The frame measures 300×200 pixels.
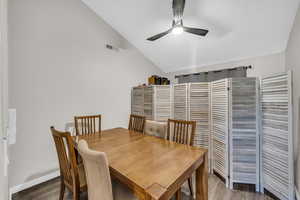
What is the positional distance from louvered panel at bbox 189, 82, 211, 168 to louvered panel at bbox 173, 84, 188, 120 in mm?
118

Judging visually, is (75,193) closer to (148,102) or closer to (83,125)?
(83,125)

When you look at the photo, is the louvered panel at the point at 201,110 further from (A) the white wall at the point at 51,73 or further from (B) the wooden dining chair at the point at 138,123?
(A) the white wall at the point at 51,73

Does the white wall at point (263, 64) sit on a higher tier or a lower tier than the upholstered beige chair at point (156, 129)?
higher

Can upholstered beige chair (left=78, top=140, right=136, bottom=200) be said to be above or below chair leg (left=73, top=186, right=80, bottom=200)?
above

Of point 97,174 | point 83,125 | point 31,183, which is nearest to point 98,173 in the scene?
point 97,174

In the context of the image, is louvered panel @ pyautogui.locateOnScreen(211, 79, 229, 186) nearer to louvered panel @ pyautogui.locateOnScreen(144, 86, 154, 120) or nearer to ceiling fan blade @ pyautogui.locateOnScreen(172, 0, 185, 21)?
ceiling fan blade @ pyautogui.locateOnScreen(172, 0, 185, 21)

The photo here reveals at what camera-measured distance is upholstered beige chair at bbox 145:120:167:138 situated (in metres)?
1.96

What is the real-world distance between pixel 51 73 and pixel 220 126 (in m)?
2.94

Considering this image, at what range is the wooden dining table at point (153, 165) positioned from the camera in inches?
35.3

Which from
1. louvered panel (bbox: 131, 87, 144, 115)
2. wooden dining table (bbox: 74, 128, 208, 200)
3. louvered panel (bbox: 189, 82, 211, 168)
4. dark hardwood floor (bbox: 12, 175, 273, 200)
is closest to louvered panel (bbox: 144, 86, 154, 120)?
louvered panel (bbox: 131, 87, 144, 115)

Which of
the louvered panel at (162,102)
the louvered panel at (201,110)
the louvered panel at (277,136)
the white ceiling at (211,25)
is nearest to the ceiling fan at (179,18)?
the white ceiling at (211,25)

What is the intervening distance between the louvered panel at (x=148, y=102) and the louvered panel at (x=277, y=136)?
78.5 inches

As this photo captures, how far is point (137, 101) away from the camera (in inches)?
136

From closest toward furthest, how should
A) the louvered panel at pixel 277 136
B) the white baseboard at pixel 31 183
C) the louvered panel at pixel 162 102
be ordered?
the louvered panel at pixel 277 136 → the white baseboard at pixel 31 183 → the louvered panel at pixel 162 102
